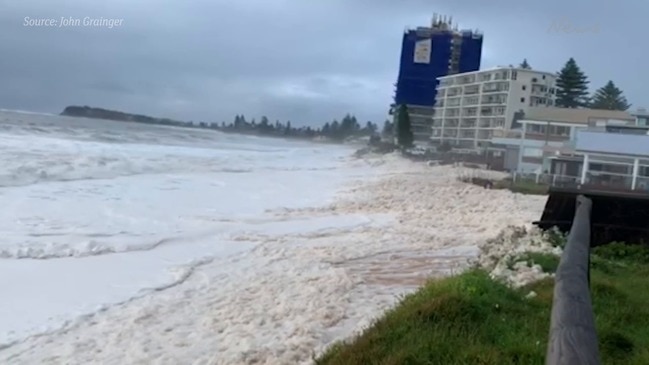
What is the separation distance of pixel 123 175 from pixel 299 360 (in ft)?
65.8

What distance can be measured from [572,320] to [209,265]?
287 inches

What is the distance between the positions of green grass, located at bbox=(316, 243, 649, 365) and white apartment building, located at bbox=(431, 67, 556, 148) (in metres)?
45.7

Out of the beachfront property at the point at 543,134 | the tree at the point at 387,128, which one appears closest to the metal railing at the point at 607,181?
the beachfront property at the point at 543,134

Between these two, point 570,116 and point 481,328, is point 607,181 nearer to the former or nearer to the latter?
point 481,328

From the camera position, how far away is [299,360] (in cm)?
489

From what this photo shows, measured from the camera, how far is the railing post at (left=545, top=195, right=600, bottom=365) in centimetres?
219

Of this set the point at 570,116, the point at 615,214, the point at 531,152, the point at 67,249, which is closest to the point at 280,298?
the point at 67,249

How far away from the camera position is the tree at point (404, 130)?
6612 cm

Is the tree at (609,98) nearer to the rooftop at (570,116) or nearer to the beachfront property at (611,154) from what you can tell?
the rooftop at (570,116)

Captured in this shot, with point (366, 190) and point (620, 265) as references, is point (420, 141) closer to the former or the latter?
point (366, 190)

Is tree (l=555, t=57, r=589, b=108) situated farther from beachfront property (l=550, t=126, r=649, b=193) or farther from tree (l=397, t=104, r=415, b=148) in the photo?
beachfront property (l=550, t=126, r=649, b=193)

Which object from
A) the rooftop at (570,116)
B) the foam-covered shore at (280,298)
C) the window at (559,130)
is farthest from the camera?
the rooftop at (570,116)

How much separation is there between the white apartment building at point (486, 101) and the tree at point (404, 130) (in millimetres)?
2831

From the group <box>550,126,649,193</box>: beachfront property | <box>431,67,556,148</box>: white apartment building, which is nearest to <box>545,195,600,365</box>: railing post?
<box>550,126,649,193</box>: beachfront property
